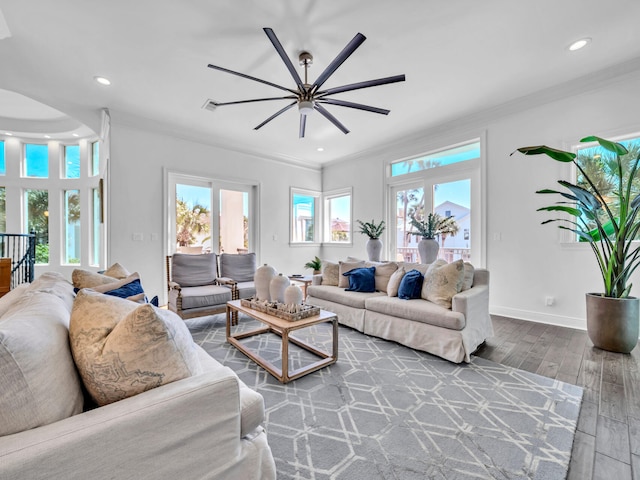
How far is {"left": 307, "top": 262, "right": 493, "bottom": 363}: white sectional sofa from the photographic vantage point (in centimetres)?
246

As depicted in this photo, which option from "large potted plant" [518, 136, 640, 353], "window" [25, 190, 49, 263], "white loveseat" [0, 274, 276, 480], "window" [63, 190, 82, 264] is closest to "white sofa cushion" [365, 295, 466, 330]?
"large potted plant" [518, 136, 640, 353]

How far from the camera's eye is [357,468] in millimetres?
1350

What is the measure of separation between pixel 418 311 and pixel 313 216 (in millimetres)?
4302

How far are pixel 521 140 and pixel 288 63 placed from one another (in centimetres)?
327

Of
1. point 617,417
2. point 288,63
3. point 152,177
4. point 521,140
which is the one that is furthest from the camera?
point 152,177

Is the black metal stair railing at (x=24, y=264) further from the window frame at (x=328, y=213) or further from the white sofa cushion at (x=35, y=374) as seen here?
the window frame at (x=328, y=213)

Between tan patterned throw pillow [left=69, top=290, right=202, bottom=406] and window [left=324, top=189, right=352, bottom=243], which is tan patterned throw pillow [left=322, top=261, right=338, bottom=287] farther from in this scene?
A: tan patterned throw pillow [left=69, top=290, right=202, bottom=406]

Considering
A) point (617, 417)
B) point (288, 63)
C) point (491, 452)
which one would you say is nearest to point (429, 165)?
point (288, 63)

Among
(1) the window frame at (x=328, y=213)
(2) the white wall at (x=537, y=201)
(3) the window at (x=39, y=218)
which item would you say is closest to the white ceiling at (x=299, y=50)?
(2) the white wall at (x=537, y=201)

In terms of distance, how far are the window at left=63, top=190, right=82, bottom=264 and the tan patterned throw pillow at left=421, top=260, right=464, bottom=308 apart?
7292 millimetres

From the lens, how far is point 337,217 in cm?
652

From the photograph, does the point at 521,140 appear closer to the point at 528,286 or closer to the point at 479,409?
the point at 528,286

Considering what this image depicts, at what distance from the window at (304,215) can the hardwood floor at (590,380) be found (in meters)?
4.00

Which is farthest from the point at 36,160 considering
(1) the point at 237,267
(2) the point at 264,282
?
(2) the point at 264,282
